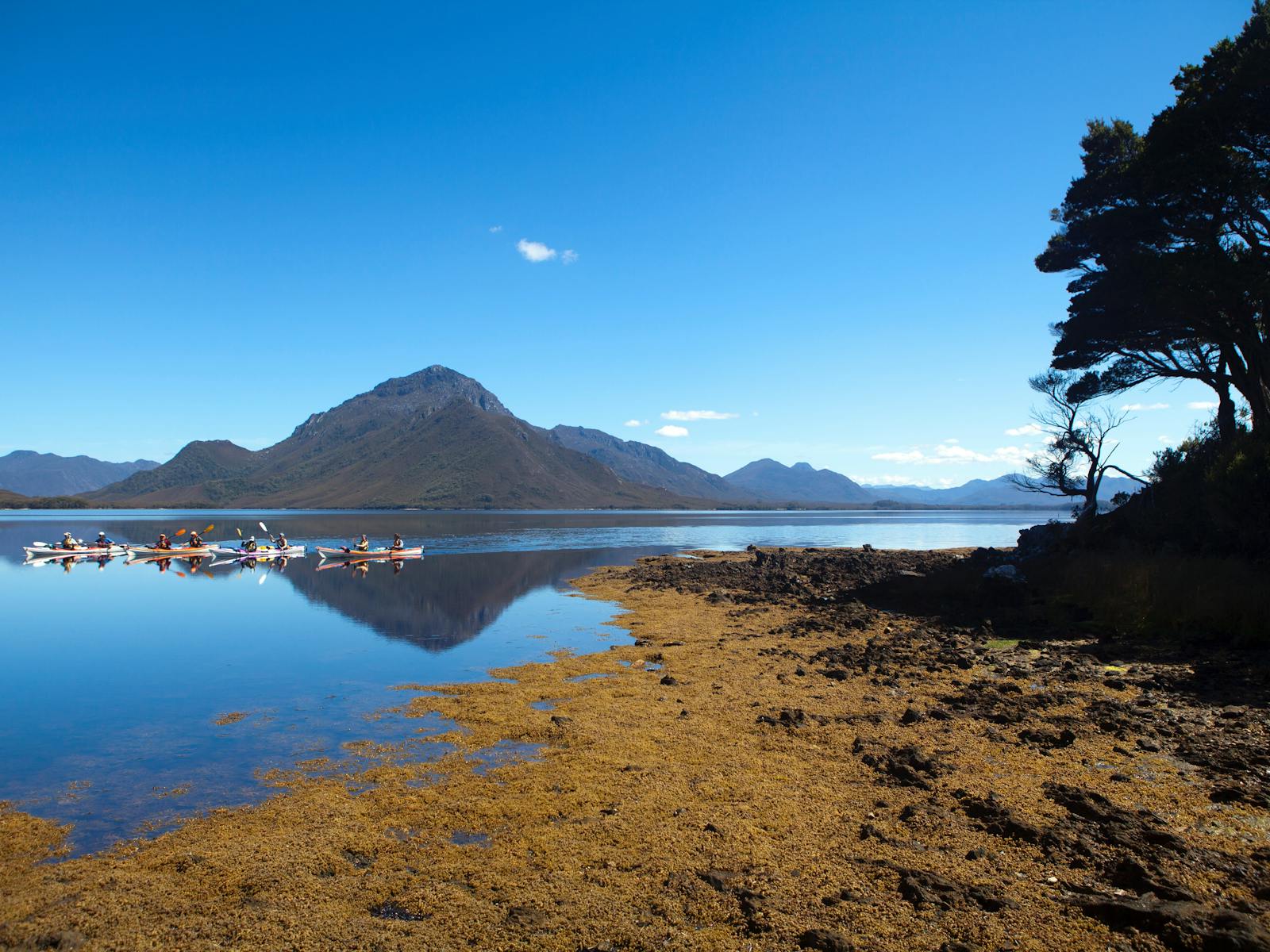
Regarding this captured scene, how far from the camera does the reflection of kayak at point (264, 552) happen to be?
5775 centimetres

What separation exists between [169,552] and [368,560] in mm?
17319

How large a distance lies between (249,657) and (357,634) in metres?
4.23

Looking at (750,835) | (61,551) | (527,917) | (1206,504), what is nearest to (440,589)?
(750,835)

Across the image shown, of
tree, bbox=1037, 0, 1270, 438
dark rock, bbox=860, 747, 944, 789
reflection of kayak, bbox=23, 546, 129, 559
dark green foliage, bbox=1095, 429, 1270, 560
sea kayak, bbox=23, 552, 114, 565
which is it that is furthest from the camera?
reflection of kayak, bbox=23, 546, 129, 559

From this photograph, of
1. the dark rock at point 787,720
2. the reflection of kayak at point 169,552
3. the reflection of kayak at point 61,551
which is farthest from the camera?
the reflection of kayak at point 169,552

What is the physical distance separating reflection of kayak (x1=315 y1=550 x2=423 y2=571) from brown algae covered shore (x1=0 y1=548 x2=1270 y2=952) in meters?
40.9

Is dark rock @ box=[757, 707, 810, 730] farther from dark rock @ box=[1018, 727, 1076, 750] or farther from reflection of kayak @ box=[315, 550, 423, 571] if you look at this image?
reflection of kayak @ box=[315, 550, 423, 571]

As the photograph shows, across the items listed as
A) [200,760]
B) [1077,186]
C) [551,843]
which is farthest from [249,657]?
[1077,186]

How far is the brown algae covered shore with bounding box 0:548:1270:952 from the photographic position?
6715mm

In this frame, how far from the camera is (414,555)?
5816 centimetres

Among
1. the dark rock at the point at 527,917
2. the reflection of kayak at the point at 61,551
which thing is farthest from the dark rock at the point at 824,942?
the reflection of kayak at the point at 61,551

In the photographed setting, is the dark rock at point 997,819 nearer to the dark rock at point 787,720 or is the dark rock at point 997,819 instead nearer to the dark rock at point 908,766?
the dark rock at point 908,766

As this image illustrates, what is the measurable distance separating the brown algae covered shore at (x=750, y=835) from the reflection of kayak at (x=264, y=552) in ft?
163

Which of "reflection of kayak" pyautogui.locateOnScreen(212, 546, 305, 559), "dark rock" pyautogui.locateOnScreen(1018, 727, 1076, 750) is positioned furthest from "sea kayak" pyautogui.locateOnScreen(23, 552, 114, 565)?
"dark rock" pyautogui.locateOnScreen(1018, 727, 1076, 750)
